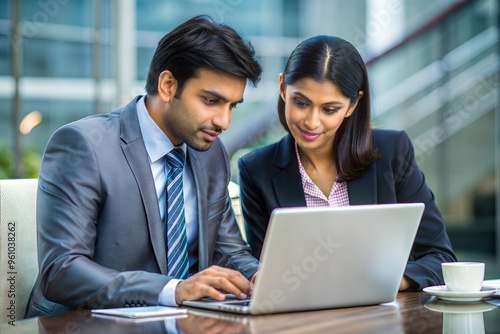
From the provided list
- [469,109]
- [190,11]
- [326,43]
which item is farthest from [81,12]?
[326,43]

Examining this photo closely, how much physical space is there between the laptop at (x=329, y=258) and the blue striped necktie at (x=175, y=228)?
1.21 ft

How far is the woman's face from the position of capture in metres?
2.44

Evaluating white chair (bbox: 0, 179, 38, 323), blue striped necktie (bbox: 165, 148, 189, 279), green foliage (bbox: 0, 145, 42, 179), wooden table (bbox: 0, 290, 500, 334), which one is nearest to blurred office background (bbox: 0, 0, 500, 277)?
green foliage (bbox: 0, 145, 42, 179)

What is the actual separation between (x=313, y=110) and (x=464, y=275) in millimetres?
774

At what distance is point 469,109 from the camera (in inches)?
210

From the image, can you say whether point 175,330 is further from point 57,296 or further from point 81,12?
point 81,12

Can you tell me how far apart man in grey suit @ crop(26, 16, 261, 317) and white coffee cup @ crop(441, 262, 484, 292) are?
0.49m

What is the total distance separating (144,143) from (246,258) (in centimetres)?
44

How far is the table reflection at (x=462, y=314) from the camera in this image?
5.14 feet

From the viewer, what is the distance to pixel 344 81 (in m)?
2.48

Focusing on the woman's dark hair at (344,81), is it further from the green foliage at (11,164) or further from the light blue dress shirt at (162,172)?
the green foliage at (11,164)

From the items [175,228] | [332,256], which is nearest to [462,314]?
[332,256]

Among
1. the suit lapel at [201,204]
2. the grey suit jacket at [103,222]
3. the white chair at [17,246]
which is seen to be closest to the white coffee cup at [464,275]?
the grey suit jacket at [103,222]

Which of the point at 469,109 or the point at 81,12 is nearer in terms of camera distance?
the point at 469,109
